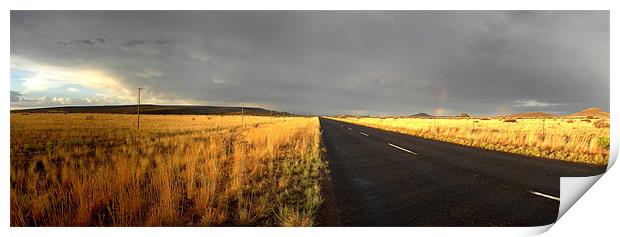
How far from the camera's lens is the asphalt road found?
4.75 meters

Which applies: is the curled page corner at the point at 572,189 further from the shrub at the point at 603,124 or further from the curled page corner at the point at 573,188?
the shrub at the point at 603,124

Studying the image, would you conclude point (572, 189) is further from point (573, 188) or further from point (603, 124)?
point (603, 124)

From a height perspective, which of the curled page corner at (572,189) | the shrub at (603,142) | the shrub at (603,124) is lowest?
the curled page corner at (572,189)

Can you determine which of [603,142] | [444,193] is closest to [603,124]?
[603,142]

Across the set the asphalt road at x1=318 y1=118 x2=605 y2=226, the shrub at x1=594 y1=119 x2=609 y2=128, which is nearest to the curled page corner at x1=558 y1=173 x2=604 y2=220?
the asphalt road at x1=318 y1=118 x2=605 y2=226

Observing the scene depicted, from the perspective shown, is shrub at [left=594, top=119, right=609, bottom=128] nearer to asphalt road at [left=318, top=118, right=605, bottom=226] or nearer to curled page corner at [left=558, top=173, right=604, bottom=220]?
asphalt road at [left=318, top=118, right=605, bottom=226]

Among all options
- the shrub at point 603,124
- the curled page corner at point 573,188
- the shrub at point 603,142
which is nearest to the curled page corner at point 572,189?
the curled page corner at point 573,188

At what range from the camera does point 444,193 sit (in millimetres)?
5816

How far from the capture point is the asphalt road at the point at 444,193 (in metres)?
4.75

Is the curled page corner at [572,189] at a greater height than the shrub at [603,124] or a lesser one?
lesser

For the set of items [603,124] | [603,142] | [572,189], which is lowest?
[572,189]

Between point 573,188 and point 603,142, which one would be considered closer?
point 573,188

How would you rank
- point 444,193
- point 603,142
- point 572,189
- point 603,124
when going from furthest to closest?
1. point 603,124
2. point 603,142
3. point 572,189
4. point 444,193
